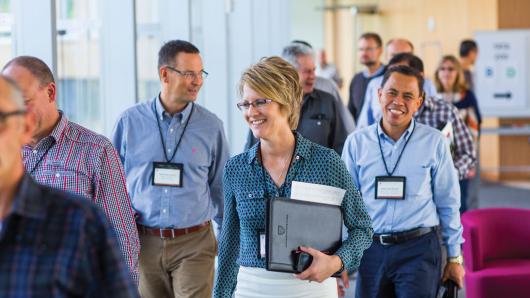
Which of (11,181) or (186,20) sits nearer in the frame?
(11,181)

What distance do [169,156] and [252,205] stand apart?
1.23m

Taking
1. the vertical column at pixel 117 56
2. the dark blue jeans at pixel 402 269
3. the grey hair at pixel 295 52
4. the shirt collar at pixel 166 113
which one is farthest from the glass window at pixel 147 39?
the dark blue jeans at pixel 402 269

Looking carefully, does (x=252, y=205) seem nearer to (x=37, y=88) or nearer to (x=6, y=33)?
(x=37, y=88)

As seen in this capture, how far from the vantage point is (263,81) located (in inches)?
111

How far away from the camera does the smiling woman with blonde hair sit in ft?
9.25

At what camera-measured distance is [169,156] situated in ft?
13.3

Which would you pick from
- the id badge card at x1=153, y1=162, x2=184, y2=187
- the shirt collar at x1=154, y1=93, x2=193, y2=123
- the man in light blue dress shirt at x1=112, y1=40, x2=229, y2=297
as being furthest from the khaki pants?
the shirt collar at x1=154, y1=93, x2=193, y2=123

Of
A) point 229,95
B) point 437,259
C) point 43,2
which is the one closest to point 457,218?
point 437,259

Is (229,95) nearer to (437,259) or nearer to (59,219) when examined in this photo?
(437,259)

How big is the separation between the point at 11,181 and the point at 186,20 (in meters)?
4.82

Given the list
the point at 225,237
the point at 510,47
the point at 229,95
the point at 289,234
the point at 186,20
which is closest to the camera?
the point at 289,234

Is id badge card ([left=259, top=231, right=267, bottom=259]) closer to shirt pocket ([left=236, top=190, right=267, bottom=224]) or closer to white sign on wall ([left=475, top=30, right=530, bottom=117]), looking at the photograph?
shirt pocket ([left=236, top=190, right=267, bottom=224])

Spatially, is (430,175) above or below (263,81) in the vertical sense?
below

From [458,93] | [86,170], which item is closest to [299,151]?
[86,170]
